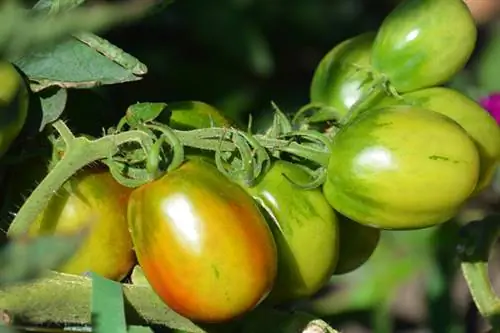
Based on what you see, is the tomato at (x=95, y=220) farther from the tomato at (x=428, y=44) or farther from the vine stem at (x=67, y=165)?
the tomato at (x=428, y=44)

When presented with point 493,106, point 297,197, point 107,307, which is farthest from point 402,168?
point 493,106

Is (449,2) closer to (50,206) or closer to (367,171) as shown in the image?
(367,171)

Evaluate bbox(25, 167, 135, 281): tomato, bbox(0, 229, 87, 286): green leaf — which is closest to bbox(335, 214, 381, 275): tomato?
bbox(25, 167, 135, 281): tomato

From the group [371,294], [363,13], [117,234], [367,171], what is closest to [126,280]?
[117,234]

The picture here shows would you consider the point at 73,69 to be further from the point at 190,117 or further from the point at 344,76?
the point at 344,76

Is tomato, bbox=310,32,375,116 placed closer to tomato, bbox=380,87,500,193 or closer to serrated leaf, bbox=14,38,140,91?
tomato, bbox=380,87,500,193
